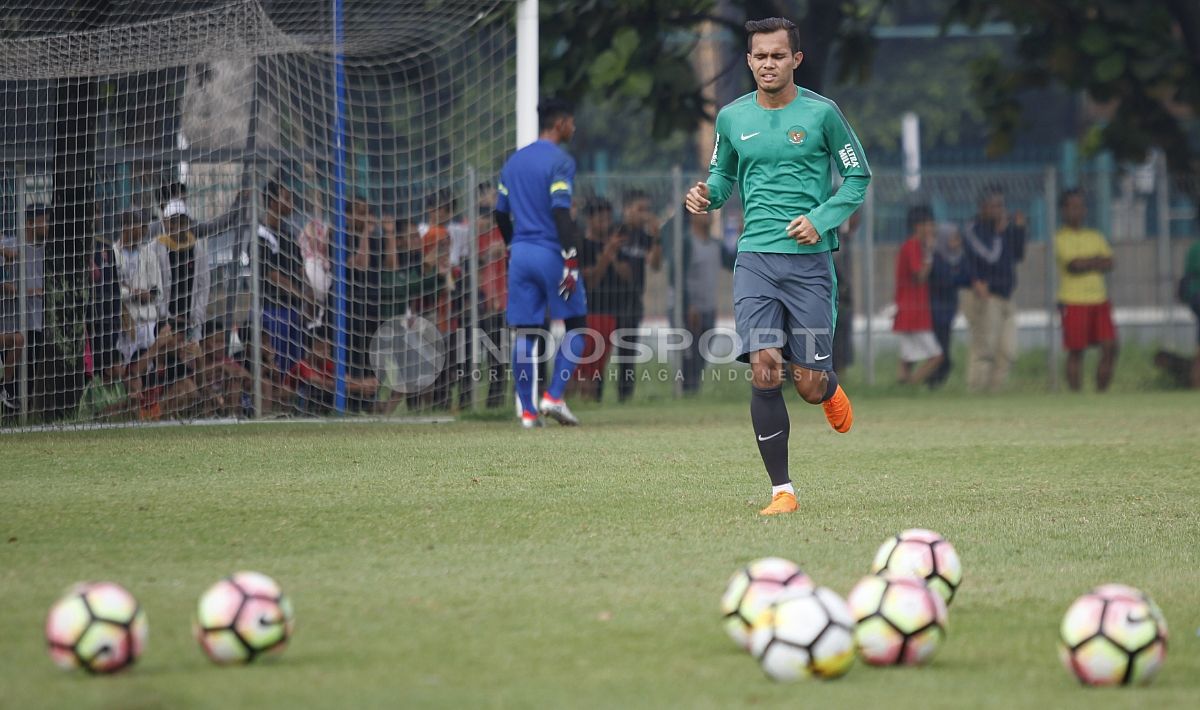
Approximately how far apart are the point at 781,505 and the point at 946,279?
10899 millimetres

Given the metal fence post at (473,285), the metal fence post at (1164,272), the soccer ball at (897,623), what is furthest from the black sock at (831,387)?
the metal fence post at (1164,272)

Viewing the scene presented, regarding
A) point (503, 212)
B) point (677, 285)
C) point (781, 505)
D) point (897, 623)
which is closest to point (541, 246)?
point (503, 212)

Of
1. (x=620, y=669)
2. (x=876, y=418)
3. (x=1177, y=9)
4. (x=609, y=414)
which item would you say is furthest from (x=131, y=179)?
(x=1177, y=9)

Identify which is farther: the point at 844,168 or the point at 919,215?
the point at 919,215

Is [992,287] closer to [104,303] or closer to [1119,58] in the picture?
[1119,58]

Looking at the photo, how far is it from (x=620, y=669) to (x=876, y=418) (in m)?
10.0

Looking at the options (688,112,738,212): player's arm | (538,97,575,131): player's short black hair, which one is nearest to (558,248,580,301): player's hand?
(538,97,575,131): player's short black hair

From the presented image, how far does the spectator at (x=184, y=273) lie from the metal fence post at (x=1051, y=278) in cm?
994

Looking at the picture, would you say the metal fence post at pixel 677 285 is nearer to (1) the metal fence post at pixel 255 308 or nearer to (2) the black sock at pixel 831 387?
(1) the metal fence post at pixel 255 308

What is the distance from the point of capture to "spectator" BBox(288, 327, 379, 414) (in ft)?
44.0

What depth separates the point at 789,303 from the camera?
7559 mm

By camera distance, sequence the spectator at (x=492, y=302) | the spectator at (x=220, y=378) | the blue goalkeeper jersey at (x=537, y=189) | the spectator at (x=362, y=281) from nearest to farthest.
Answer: the blue goalkeeper jersey at (x=537, y=189) → the spectator at (x=220, y=378) → the spectator at (x=362, y=281) → the spectator at (x=492, y=302)

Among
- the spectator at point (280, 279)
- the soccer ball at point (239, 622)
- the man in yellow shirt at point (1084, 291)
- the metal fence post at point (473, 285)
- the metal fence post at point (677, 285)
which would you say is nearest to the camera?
the soccer ball at point (239, 622)

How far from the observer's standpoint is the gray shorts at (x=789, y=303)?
24.7 feet
